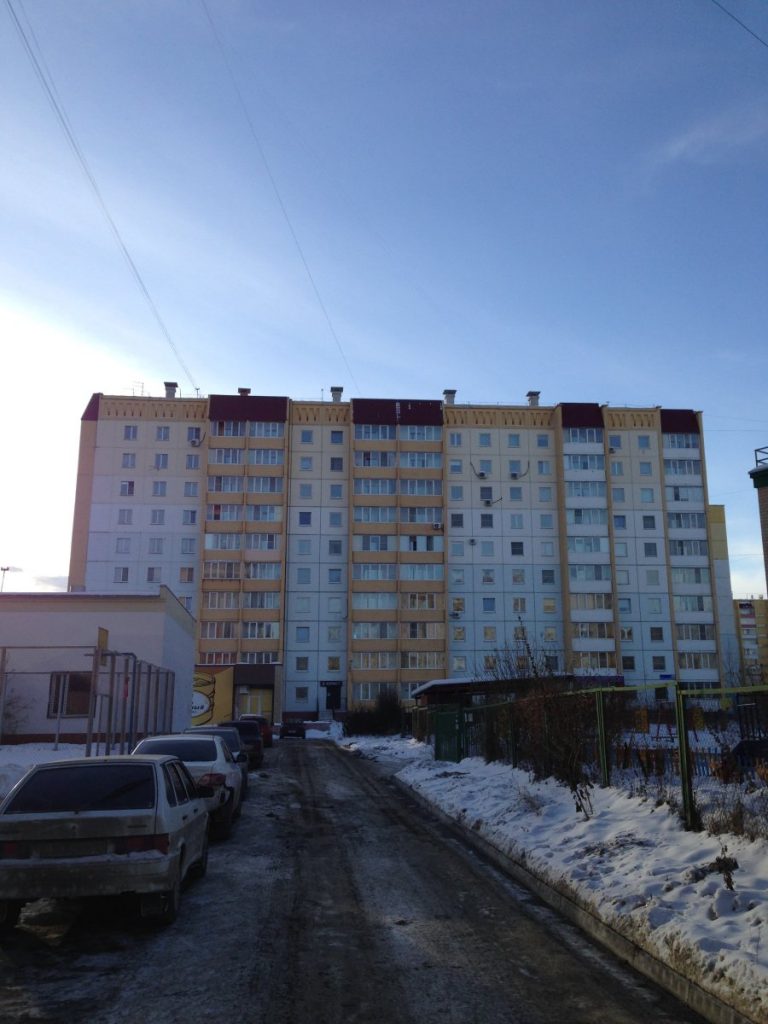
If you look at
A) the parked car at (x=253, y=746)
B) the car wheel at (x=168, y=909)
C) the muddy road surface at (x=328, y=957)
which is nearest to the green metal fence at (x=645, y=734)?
the muddy road surface at (x=328, y=957)

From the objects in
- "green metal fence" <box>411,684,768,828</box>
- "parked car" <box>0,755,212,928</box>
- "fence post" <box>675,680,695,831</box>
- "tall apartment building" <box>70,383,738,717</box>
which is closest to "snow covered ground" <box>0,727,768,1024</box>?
"fence post" <box>675,680,695,831</box>

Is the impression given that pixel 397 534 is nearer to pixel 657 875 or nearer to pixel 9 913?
pixel 657 875

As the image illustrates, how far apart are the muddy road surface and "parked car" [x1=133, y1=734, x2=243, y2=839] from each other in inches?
78.2

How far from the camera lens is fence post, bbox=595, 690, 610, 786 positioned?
12.1 metres

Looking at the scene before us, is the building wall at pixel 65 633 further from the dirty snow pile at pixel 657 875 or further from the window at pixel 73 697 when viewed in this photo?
the dirty snow pile at pixel 657 875

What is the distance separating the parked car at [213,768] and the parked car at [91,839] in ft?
13.8

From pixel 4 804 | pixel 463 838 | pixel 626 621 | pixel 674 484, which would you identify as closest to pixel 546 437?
pixel 674 484

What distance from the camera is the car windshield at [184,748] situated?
1338 centimetres

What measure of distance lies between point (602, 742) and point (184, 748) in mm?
6487

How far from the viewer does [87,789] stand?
787 cm

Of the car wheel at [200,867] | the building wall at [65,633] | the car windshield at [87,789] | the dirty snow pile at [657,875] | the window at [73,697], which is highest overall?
the building wall at [65,633]

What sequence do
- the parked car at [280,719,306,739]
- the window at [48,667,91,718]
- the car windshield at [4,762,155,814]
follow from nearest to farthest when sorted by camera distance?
the car windshield at [4,762,155,814], the window at [48,667,91,718], the parked car at [280,719,306,739]

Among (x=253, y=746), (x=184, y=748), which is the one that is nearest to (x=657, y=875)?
(x=184, y=748)

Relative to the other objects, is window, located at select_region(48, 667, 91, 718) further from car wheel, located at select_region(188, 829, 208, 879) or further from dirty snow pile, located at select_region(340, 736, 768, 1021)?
car wheel, located at select_region(188, 829, 208, 879)
